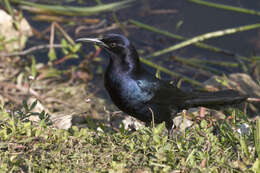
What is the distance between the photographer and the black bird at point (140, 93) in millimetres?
3527

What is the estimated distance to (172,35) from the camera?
235 inches

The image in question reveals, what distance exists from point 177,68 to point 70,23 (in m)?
1.86

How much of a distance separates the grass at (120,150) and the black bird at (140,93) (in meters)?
0.59

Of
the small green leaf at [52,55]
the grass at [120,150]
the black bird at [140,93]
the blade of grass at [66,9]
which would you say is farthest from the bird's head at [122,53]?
the blade of grass at [66,9]

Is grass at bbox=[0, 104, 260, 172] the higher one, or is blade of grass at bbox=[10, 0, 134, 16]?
grass at bbox=[0, 104, 260, 172]

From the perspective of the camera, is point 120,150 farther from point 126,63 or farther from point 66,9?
point 66,9

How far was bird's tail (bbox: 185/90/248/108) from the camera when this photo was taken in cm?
373

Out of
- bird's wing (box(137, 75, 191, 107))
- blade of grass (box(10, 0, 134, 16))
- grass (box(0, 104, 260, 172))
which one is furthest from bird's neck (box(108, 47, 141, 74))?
blade of grass (box(10, 0, 134, 16))

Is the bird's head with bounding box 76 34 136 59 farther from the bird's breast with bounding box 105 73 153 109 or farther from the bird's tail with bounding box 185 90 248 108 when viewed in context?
the bird's tail with bounding box 185 90 248 108

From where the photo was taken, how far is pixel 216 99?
3.76 meters

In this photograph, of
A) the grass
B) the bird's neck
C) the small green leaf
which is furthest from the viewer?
the small green leaf

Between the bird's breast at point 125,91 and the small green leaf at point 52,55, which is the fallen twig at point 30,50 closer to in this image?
the small green leaf at point 52,55

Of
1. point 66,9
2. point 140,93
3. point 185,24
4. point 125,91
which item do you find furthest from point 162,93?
point 66,9

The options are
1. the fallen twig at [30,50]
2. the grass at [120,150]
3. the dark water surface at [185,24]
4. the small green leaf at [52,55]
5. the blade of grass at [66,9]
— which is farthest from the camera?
the blade of grass at [66,9]
